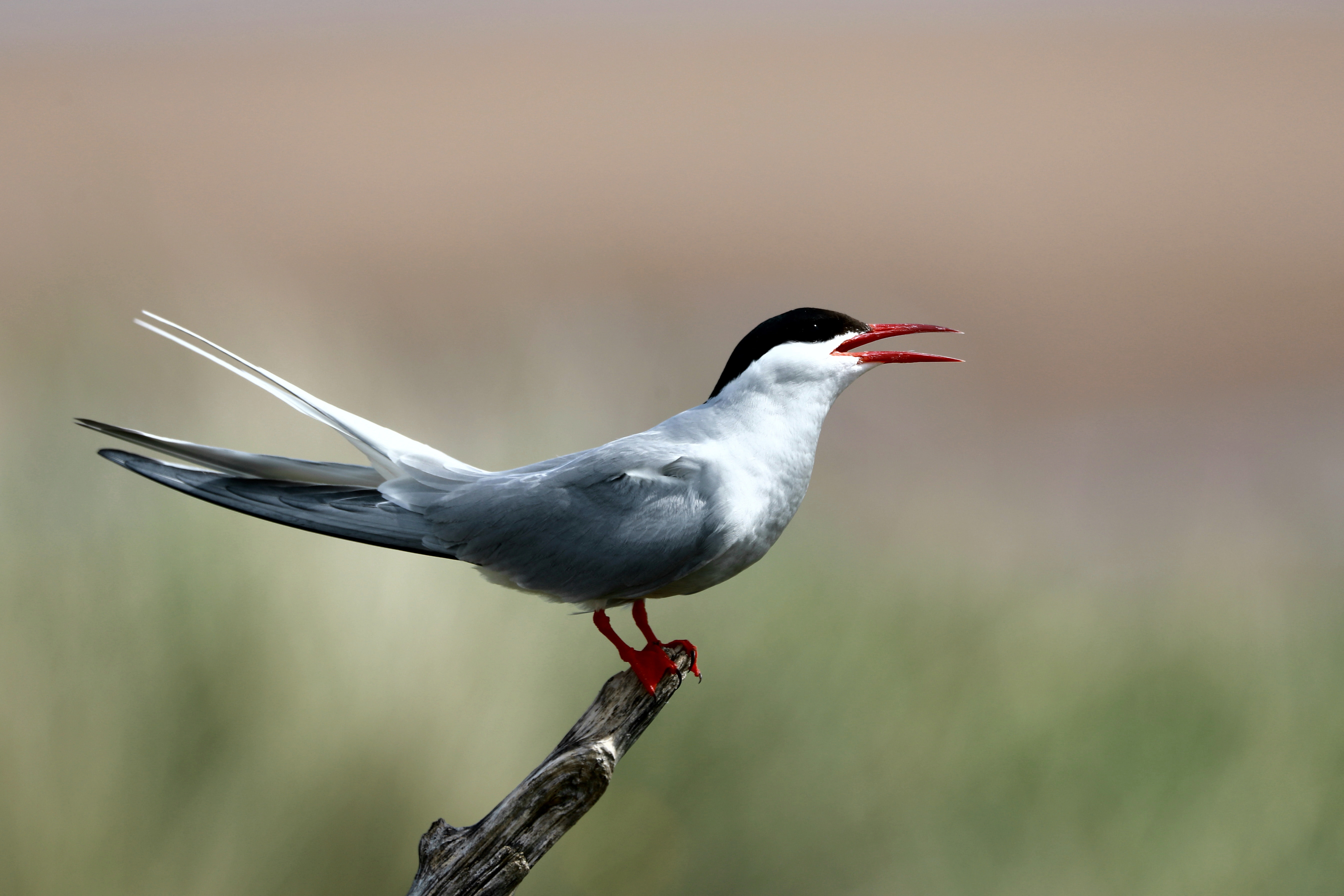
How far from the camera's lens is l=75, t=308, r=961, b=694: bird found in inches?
73.1

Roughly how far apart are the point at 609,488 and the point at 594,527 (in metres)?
0.08

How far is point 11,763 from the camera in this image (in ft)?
8.36

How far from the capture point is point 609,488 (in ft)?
6.41

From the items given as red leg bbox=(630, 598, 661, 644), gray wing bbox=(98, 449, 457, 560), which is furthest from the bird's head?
gray wing bbox=(98, 449, 457, 560)

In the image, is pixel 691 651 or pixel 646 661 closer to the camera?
pixel 646 661

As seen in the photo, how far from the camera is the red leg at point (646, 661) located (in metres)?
1.94

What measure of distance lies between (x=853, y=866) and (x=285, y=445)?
192 centimetres

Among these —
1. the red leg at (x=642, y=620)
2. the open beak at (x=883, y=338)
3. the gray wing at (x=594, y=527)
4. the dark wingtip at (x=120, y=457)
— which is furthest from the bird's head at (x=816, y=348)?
the dark wingtip at (x=120, y=457)

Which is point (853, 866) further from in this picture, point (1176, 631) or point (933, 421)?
point (933, 421)

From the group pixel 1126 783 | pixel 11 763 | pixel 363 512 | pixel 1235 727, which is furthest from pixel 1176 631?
pixel 11 763

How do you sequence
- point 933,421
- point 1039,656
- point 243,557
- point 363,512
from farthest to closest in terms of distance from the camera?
point 933,421 < point 1039,656 < point 243,557 < point 363,512

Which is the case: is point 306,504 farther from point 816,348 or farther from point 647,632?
point 816,348

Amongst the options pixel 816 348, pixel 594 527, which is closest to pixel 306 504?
pixel 594 527

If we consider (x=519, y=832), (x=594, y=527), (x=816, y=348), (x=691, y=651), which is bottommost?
(x=519, y=832)
